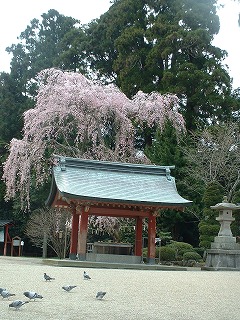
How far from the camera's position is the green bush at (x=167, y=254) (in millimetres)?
17906

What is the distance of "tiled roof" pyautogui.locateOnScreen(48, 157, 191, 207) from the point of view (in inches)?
572

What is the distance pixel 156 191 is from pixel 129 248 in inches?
80.1

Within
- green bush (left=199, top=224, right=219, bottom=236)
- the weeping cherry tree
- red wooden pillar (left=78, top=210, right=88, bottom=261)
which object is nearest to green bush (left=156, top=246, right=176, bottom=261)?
green bush (left=199, top=224, right=219, bottom=236)

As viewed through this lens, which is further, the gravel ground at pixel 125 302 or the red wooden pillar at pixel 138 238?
the red wooden pillar at pixel 138 238

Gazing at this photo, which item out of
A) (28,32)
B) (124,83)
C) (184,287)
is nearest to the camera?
(184,287)

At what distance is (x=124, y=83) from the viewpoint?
27.9 metres

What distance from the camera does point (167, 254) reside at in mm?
17922

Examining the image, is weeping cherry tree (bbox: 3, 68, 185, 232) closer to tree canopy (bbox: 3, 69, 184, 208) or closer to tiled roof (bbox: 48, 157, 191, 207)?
tree canopy (bbox: 3, 69, 184, 208)

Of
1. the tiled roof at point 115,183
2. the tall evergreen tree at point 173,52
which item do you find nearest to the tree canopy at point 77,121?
the tiled roof at point 115,183

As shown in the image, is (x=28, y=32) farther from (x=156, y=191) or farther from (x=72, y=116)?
(x=156, y=191)

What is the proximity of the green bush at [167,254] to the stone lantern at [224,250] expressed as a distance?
232 centimetres

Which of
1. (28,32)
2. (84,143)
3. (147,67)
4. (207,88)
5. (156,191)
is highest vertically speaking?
(28,32)

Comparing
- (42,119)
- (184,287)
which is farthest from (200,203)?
(184,287)

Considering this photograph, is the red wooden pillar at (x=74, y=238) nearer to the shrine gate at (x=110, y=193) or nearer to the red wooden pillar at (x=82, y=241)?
the shrine gate at (x=110, y=193)
